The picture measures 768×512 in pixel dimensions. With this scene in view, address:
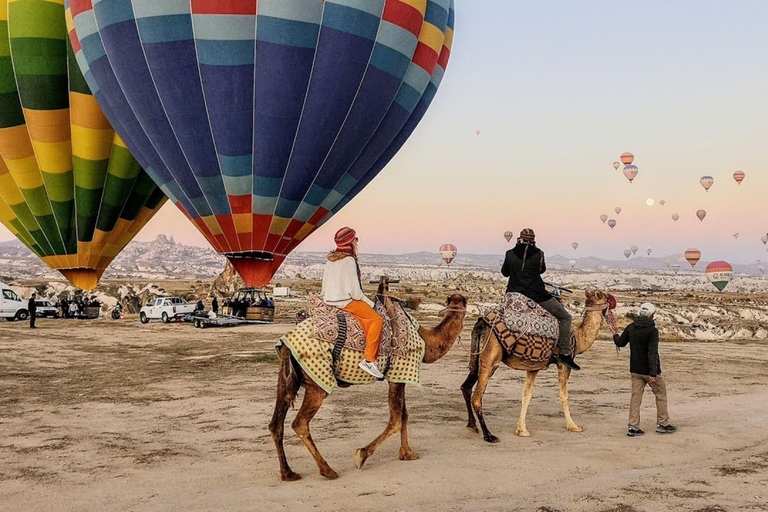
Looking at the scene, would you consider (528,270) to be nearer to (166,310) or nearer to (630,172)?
(166,310)

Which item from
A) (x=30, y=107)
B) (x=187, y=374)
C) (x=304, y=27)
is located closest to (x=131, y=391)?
(x=187, y=374)

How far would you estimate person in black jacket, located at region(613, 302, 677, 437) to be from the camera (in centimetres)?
989

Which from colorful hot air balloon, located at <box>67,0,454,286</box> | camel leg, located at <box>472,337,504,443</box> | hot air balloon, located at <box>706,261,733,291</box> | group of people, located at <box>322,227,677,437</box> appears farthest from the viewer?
hot air balloon, located at <box>706,261,733,291</box>

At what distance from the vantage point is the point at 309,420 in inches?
318

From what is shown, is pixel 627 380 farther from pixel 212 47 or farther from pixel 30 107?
pixel 30 107

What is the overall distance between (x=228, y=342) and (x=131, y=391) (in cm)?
1043

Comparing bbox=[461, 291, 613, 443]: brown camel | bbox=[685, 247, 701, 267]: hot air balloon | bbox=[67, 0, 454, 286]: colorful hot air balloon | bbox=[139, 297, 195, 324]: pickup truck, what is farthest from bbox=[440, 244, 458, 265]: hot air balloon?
bbox=[461, 291, 613, 443]: brown camel

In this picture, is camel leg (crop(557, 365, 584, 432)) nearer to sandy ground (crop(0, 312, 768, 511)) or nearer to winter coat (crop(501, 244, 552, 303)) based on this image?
sandy ground (crop(0, 312, 768, 511))

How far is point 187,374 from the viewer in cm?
1725

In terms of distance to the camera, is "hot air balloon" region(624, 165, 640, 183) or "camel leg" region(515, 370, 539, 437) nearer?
"camel leg" region(515, 370, 539, 437)

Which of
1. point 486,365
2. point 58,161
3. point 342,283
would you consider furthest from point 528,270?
point 58,161

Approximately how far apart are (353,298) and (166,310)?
94.2 ft

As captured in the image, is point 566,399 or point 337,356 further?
point 566,399

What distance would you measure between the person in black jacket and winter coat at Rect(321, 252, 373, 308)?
167 inches
